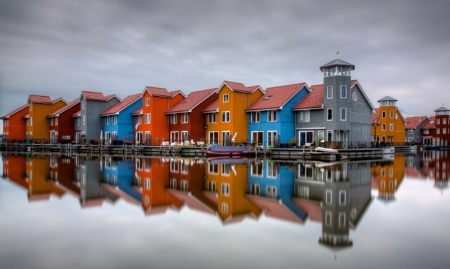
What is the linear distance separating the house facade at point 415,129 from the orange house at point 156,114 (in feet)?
212

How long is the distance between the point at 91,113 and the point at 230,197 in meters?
56.0

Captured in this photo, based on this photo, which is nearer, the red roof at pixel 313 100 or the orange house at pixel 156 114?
the red roof at pixel 313 100

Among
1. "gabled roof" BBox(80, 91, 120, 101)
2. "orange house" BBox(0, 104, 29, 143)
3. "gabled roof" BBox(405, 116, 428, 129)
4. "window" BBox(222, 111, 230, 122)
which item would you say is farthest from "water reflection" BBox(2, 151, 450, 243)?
"gabled roof" BBox(405, 116, 428, 129)

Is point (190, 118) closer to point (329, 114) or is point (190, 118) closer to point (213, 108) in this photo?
point (213, 108)

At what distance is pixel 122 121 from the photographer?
6456 centimetres

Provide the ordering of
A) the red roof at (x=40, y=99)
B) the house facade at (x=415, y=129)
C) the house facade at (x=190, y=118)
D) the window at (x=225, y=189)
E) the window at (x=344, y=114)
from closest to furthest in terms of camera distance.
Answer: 1. the window at (x=225, y=189)
2. the window at (x=344, y=114)
3. the house facade at (x=190, y=118)
4. the red roof at (x=40, y=99)
5. the house facade at (x=415, y=129)

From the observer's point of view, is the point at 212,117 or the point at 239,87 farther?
the point at 212,117

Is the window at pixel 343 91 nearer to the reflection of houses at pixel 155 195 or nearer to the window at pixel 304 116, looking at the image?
the window at pixel 304 116

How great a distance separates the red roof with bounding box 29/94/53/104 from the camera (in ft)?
251

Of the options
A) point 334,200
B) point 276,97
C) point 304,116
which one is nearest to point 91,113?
point 276,97

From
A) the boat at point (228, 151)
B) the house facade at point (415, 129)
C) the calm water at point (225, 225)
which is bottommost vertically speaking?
the calm water at point (225, 225)

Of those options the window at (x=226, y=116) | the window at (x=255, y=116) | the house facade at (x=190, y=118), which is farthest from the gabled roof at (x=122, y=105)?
the window at (x=255, y=116)

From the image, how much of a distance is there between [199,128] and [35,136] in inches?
Result: 1456

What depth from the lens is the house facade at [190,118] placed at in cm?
5616
